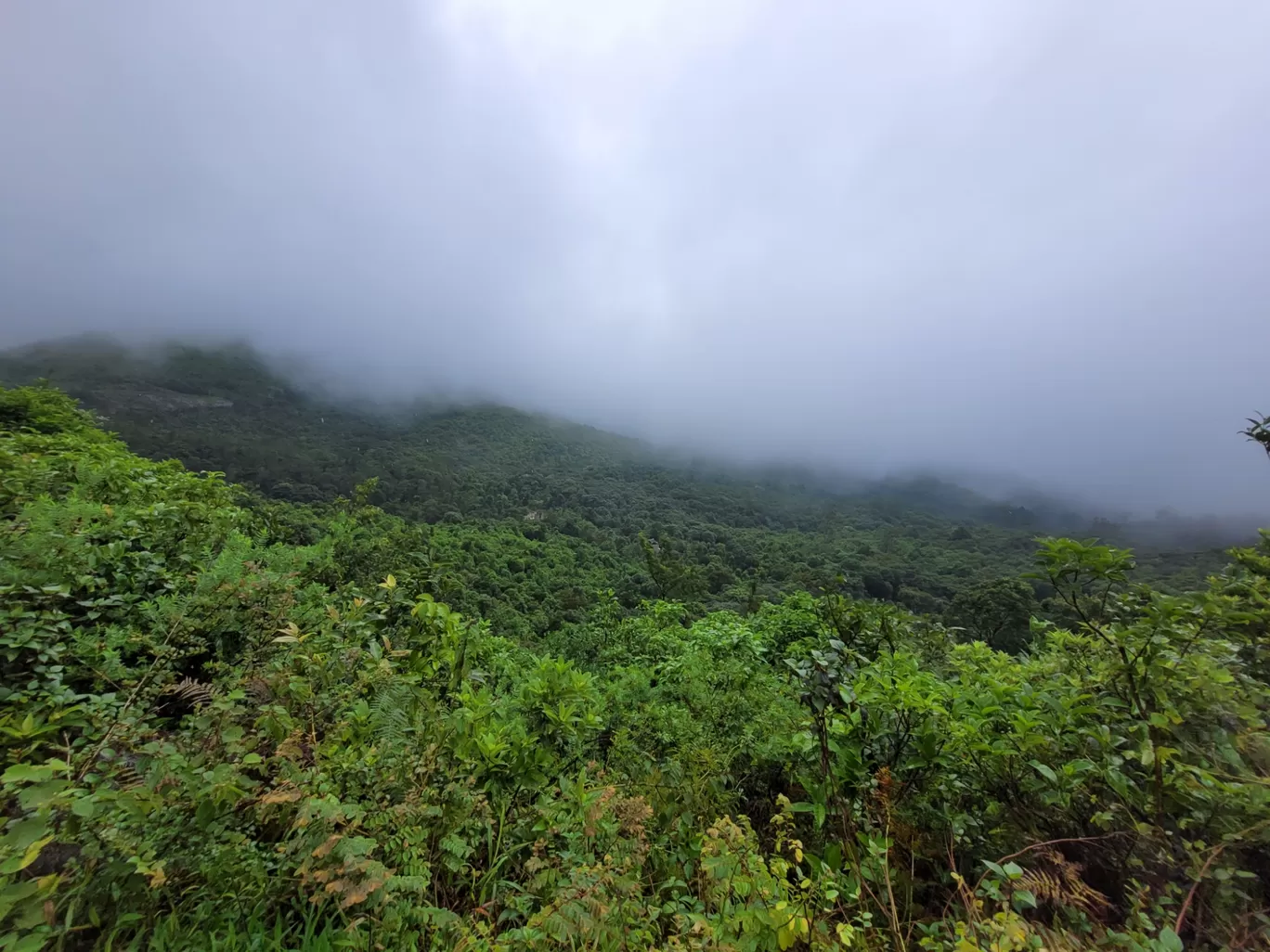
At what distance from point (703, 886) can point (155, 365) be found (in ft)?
463

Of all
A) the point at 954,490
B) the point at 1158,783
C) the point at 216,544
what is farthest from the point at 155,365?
the point at 954,490

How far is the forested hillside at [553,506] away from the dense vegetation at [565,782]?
36.4 feet

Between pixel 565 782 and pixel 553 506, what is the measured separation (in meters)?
79.9

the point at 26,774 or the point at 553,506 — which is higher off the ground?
the point at 26,774

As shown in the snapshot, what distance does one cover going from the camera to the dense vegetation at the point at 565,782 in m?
1.76

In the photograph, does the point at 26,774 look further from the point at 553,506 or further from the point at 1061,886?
the point at 553,506

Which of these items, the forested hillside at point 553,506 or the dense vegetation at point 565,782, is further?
the forested hillside at point 553,506


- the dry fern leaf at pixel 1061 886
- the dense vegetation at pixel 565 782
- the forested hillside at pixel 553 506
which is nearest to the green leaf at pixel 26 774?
the dense vegetation at pixel 565 782

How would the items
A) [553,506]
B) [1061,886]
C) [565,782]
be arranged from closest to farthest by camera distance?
[1061,886]
[565,782]
[553,506]

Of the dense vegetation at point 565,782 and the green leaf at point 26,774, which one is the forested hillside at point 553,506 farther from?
the green leaf at point 26,774

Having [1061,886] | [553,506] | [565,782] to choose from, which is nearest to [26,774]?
[565,782]

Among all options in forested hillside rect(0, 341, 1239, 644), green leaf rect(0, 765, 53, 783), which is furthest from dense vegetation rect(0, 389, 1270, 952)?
forested hillside rect(0, 341, 1239, 644)

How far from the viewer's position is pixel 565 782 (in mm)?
2568

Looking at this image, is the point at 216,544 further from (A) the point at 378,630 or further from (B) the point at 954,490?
(B) the point at 954,490
